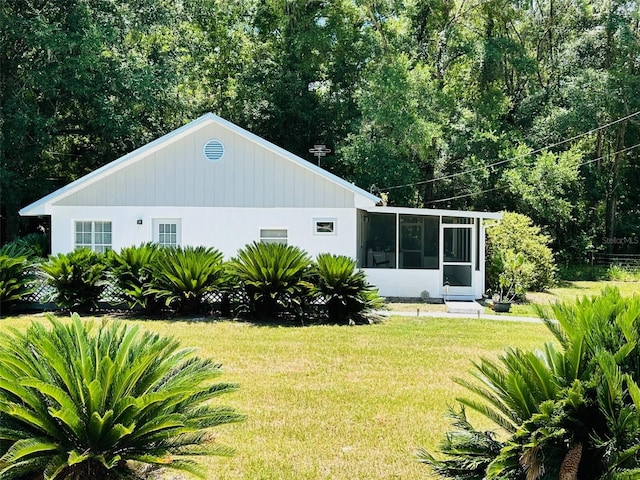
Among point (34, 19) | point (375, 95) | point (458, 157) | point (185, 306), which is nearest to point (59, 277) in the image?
point (185, 306)

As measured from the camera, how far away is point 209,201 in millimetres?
15758

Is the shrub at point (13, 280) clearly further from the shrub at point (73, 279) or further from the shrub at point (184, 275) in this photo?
the shrub at point (184, 275)

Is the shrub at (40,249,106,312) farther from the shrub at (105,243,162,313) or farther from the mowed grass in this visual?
the mowed grass

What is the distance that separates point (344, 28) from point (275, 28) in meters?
3.90

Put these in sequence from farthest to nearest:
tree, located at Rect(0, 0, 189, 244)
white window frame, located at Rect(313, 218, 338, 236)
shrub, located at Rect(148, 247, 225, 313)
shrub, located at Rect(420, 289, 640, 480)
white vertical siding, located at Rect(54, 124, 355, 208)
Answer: tree, located at Rect(0, 0, 189, 244), white vertical siding, located at Rect(54, 124, 355, 208), white window frame, located at Rect(313, 218, 338, 236), shrub, located at Rect(148, 247, 225, 313), shrub, located at Rect(420, 289, 640, 480)

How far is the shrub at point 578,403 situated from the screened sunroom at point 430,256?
1271 cm

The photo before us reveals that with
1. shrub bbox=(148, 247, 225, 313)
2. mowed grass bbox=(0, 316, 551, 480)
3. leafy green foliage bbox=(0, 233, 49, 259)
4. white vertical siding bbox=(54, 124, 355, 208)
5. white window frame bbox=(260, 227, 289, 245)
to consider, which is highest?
white vertical siding bbox=(54, 124, 355, 208)

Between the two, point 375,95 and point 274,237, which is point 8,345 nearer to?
point 274,237

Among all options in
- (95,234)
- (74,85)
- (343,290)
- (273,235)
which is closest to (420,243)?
(273,235)

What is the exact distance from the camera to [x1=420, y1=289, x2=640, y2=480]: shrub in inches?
117

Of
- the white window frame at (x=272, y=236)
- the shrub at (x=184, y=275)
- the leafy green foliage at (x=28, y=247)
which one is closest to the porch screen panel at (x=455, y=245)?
the white window frame at (x=272, y=236)

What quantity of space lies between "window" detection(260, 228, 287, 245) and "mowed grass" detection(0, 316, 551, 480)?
4.14 m

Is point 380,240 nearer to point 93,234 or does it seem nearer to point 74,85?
point 93,234

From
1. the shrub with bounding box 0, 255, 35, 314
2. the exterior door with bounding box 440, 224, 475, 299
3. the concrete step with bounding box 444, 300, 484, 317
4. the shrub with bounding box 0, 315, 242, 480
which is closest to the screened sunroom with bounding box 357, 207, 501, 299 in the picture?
the exterior door with bounding box 440, 224, 475, 299
